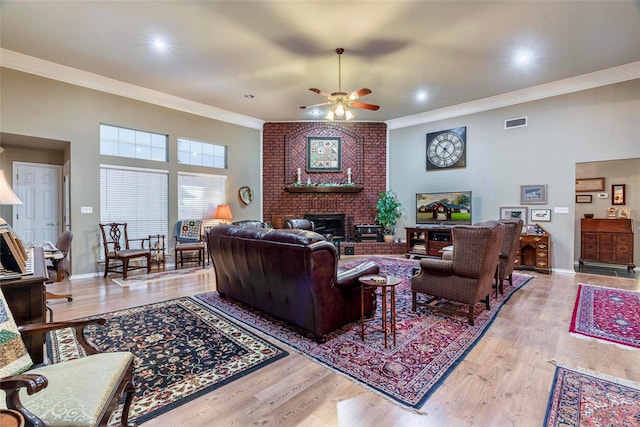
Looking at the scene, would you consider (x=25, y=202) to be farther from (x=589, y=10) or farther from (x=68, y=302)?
(x=589, y=10)

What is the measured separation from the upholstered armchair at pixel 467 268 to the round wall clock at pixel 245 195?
5.03 metres

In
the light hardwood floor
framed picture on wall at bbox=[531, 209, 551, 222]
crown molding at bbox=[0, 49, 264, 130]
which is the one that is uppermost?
crown molding at bbox=[0, 49, 264, 130]

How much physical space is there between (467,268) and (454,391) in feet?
4.39

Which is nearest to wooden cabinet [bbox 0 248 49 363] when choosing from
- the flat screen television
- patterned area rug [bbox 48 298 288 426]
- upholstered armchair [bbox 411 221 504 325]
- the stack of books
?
the stack of books

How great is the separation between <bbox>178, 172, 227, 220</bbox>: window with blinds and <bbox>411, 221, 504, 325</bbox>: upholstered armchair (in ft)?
16.7

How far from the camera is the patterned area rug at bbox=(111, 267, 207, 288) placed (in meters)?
4.52

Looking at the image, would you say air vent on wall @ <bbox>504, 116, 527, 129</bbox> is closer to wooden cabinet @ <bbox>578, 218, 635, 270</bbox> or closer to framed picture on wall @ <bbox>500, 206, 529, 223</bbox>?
framed picture on wall @ <bbox>500, 206, 529, 223</bbox>

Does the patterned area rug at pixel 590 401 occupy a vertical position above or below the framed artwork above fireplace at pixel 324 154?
below

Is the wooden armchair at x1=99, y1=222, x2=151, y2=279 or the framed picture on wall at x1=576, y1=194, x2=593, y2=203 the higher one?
the framed picture on wall at x1=576, y1=194, x2=593, y2=203

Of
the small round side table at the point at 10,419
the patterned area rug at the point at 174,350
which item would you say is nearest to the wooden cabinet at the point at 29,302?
the patterned area rug at the point at 174,350

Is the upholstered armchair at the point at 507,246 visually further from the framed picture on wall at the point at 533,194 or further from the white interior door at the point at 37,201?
the white interior door at the point at 37,201

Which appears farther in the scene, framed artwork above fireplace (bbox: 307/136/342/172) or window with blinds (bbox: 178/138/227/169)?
framed artwork above fireplace (bbox: 307/136/342/172)

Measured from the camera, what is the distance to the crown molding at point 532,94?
465 cm

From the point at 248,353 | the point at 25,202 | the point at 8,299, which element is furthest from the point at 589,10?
the point at 25,202
